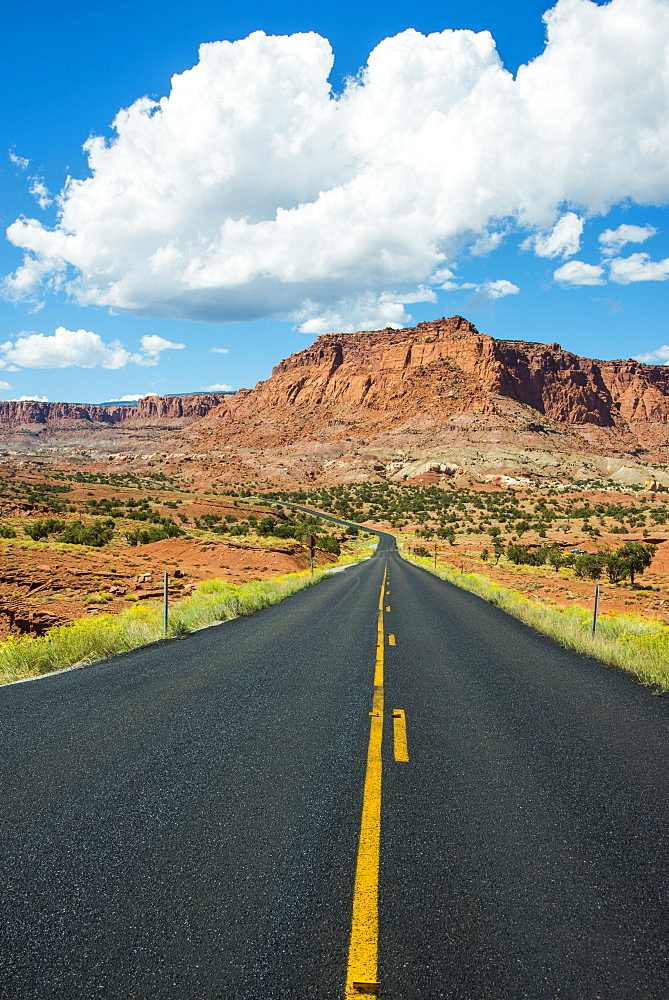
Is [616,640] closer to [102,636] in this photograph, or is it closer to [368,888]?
[368,888]

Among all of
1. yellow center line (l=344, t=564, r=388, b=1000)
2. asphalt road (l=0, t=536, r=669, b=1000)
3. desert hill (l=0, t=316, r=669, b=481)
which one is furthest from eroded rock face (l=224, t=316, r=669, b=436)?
yellow center line (l=344, t=564, r=388, b=1000)

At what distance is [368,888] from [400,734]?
8.06 feet

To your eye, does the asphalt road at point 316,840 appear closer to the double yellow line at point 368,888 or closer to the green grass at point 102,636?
the double yellow line at point 368,888

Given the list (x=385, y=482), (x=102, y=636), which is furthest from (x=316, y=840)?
(x=385, y=482)

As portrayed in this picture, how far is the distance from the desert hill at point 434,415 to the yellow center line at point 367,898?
332 ft

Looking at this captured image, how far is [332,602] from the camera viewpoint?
1555 cm

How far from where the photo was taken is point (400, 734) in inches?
209

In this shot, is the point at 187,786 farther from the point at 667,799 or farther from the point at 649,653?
the point at 649,653

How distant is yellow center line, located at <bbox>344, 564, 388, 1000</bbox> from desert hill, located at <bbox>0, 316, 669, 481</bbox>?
101 m

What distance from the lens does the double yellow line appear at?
230 centimetres

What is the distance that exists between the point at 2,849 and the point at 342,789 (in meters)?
2.22

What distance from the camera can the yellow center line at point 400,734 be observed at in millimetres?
4811

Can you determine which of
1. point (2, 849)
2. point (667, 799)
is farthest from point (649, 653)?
point (2, 849)

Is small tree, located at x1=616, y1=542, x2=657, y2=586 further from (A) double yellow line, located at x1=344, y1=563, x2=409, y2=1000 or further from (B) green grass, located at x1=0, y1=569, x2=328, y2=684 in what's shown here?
(A) double yellow line, located at x1=344, y1=563, x2=409, y2=1000
